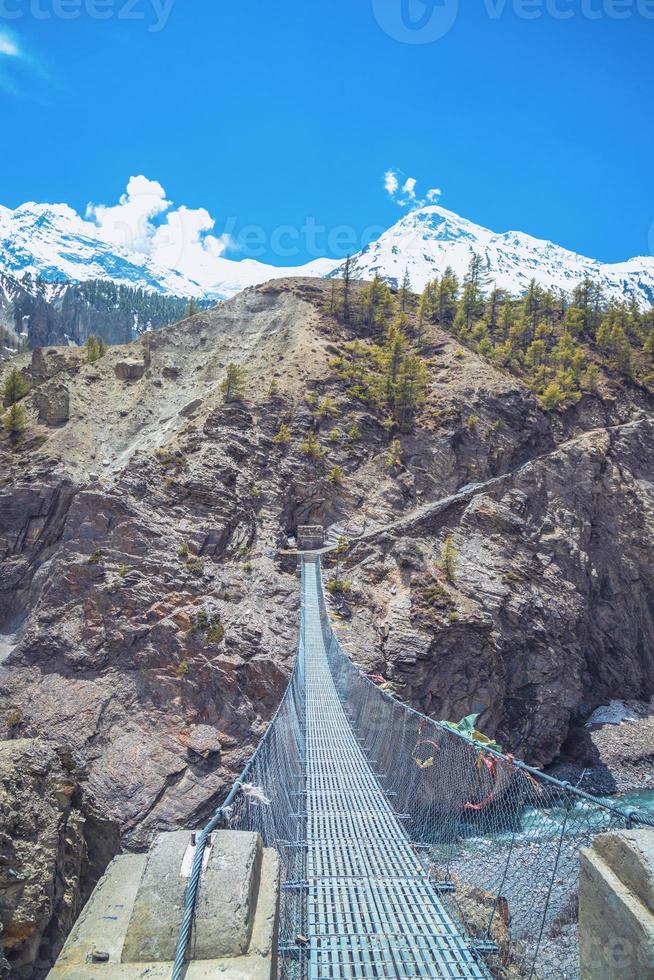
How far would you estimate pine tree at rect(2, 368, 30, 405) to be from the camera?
26.4m

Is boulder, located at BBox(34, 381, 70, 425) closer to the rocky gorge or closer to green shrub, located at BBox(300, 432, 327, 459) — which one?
the rocky gorge

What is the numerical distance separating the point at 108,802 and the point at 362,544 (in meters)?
10.6

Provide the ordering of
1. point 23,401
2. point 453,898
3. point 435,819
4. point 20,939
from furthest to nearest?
1. point 23,401
2. point 435,819
3. point 453,898
4. point 20,939

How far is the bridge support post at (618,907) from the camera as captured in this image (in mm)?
1802

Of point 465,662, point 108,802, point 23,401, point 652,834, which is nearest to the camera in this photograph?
point 652,834

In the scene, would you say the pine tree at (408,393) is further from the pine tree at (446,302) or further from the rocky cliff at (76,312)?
the rocky cliff at (76,312)

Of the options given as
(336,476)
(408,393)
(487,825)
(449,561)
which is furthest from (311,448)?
(487,825)

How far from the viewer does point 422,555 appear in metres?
18.4

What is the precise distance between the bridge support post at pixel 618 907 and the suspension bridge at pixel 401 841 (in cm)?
51

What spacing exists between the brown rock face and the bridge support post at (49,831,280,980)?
1.42 m

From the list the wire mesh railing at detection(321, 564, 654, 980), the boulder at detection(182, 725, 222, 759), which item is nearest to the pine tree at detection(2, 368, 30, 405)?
the boulder at detection(182, 725, 222, 759)

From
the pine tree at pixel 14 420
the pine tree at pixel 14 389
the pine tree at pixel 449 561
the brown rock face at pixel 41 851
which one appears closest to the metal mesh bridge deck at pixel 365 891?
the brown rock face at pixel 41 851

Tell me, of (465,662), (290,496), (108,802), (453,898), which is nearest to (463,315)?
(290,496)

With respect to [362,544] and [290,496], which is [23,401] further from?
[362,544]
